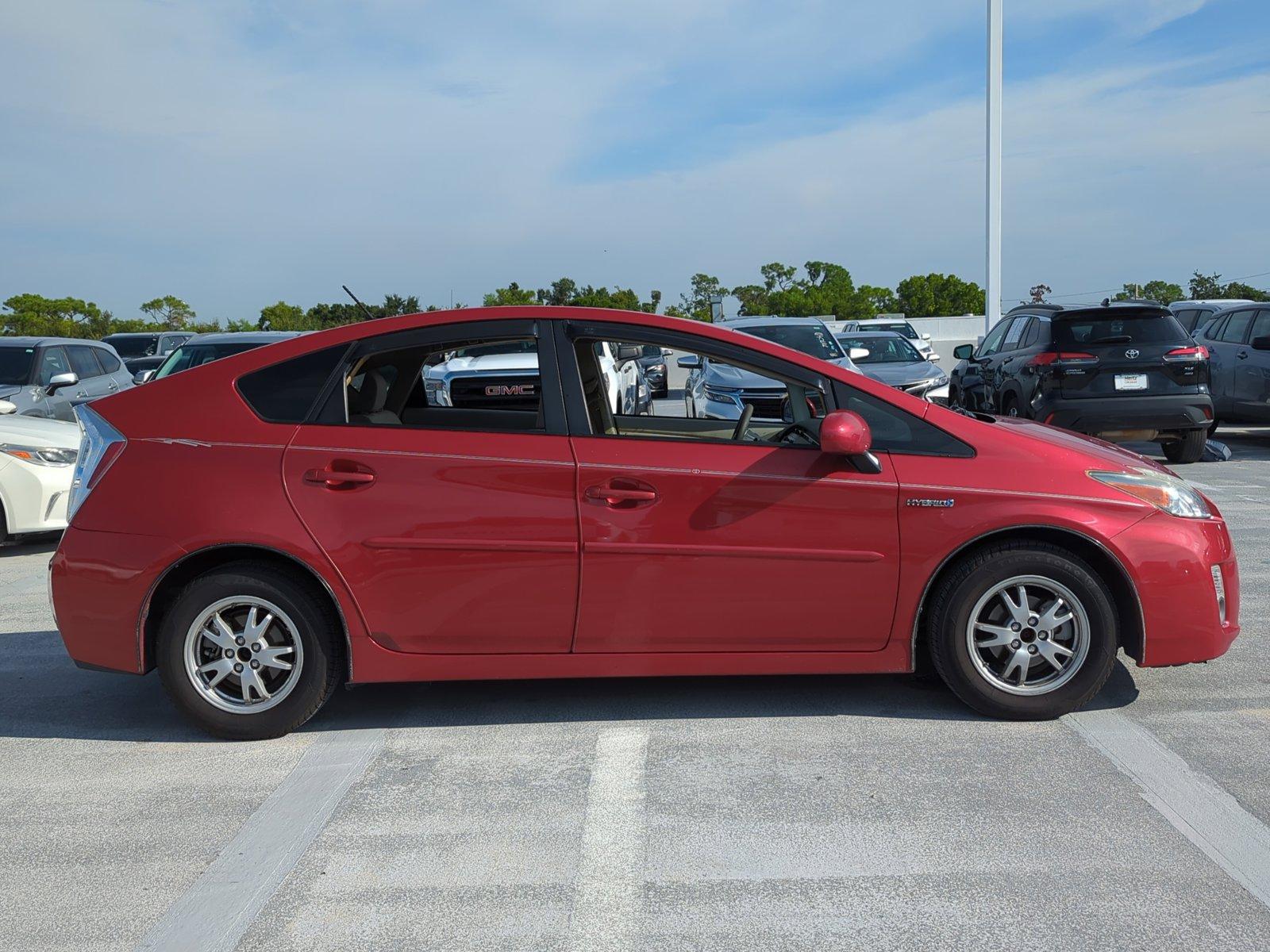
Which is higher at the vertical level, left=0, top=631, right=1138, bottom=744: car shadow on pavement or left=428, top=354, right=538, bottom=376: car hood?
left=428, top=354, right=538, bottom=376: car hood

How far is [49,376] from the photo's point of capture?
13242mm

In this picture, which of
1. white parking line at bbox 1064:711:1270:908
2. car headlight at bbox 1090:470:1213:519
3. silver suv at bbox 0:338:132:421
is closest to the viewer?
white parking line at bbox 1064:711:1270:908

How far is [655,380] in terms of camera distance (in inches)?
1073

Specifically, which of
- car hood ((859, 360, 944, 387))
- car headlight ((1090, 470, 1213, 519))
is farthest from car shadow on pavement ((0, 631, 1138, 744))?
car hood ((859, 360, 944, 387))

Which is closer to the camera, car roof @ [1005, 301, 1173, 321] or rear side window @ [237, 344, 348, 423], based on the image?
rear side window @ [237, 344, 348, 423]

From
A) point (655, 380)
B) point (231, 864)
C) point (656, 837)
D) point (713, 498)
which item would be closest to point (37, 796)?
point (231, 864)

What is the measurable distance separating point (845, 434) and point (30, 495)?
22.7ft

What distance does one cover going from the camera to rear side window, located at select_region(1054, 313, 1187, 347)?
40.0ft

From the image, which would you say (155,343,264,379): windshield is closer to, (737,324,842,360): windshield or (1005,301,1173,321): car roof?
(737,324,842,360): windshield

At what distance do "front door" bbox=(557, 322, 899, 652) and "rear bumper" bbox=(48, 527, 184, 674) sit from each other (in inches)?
63.2

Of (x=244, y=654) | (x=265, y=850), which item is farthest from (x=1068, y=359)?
(x=265, y=850)

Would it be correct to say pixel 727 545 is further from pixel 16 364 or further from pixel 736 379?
pixel 16 364

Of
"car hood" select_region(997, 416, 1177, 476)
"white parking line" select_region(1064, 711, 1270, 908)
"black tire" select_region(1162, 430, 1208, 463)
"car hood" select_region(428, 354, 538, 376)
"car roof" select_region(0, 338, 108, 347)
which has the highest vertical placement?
"car roof" select_region(0, 338, 108, 347)

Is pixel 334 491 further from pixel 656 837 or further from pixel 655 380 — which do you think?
pixel 655 380
